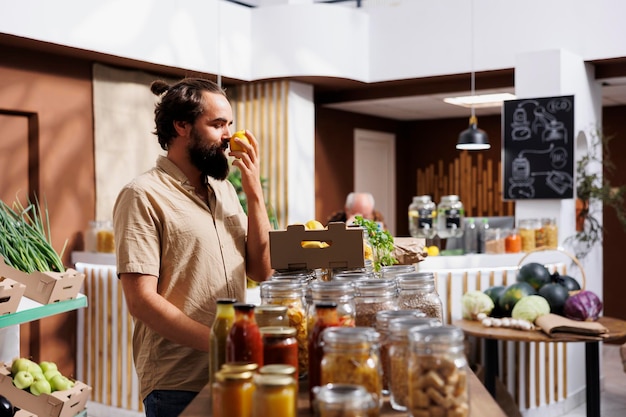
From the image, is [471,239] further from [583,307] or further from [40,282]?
[40,282]

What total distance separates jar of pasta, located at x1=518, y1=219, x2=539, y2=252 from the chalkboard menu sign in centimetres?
40

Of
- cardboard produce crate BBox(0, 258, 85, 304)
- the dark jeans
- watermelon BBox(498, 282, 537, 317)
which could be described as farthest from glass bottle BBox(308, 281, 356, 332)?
watermelon BBox(498, 282, 537, 317)

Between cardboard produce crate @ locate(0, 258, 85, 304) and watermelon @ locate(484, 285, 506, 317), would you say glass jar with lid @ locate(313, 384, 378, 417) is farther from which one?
watermelon @ locate(484, 285, 506, 317)

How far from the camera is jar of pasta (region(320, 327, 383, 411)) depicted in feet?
4.11

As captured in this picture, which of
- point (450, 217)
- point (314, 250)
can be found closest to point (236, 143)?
point (314, 250)

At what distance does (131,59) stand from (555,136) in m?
Answer: 3.40

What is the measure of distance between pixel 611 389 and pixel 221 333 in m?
5.59

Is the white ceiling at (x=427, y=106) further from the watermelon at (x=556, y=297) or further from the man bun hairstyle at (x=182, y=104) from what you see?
the man bun hairstyle at (x=182, y=104)

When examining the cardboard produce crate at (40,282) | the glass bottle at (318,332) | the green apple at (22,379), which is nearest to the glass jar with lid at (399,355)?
the glass bottle at (318,332)

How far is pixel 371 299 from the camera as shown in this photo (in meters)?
1.61

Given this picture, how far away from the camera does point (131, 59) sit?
6004mm

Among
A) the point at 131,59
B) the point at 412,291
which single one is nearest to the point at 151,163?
the point at 131,59

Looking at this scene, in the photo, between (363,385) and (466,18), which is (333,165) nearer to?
(466,18)

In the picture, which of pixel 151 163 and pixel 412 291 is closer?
pixel 412 291
